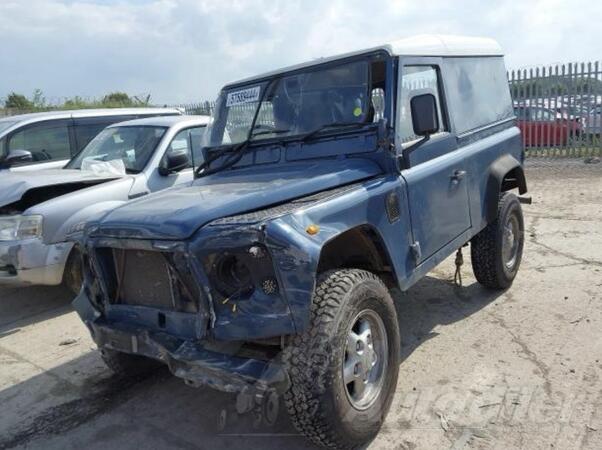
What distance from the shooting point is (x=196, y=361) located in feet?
9.05

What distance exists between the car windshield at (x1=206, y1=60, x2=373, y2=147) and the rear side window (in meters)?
1.03

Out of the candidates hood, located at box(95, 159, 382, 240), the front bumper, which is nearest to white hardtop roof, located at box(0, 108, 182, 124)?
hood, located at box(95, 159, 382, 240)

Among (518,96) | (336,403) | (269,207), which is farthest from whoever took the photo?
(518,96)

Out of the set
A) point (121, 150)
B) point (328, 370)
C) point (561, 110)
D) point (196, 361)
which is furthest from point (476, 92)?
point (561, 110)

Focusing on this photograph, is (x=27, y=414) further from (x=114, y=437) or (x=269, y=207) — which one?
(x=269, y=207)

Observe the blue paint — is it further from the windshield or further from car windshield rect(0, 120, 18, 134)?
car windshield rect(0, 120, 18, 134)

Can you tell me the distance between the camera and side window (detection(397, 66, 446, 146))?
3.83m

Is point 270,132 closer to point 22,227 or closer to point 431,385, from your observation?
point 431,385

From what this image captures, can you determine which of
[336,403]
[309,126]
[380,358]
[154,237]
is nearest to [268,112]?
[309,126]

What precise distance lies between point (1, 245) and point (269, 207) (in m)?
3.50

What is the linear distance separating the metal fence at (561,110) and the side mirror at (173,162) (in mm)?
10976

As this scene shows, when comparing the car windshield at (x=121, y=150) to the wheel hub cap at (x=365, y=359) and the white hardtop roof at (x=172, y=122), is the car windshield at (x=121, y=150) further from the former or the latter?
the wheel hub cap at (x=365, y=359)

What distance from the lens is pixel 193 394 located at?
12.8 ft

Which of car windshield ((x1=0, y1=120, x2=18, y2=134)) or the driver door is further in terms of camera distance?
car windshield ((x1=0, y1=120, x2=18, y2=134))
